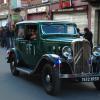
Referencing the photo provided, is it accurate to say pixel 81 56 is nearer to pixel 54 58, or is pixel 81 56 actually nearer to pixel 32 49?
pixel 54 58

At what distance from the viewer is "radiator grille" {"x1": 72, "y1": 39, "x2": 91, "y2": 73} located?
10320 mm

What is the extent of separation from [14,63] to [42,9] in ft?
62.9

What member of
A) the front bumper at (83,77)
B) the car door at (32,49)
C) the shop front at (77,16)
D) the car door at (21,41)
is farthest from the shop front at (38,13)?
the front bumper at (83,77)

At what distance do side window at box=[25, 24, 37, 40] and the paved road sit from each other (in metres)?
1.35

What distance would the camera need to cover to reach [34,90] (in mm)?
10836

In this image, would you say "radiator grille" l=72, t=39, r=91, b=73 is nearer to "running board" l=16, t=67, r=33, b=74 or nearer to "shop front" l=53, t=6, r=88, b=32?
"running board" l=16, t=67, r=33, b=74

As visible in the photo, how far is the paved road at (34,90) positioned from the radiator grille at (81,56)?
64 centimetres

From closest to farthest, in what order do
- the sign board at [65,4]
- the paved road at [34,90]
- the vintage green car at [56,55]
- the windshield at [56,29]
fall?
the paved road at [34,90]
the vintage green car at [56,55]
the windshield at [56,29]
the sign board at [65,4]

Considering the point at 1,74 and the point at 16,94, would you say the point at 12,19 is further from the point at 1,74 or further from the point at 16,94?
the point at 16,94

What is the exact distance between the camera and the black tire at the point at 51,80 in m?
9.99

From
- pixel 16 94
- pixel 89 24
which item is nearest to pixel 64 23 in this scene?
pixel 16 94

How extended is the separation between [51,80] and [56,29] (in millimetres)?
2227

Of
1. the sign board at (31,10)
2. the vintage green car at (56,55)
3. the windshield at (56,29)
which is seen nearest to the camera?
the vintage green car at (56,55)

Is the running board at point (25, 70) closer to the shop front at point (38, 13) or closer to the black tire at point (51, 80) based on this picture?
the black tire at point (51, 80)
